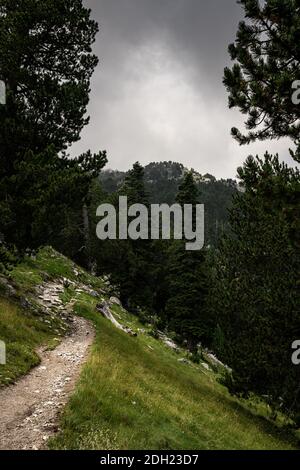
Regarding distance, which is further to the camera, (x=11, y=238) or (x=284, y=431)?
(x=11, y=238)

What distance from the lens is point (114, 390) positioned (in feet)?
33.1

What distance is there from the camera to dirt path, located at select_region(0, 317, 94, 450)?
24.9ft

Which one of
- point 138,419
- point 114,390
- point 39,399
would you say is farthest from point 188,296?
point 138,419

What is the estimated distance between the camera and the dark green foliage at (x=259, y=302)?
13828 millimetres

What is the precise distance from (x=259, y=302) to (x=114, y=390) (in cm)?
733

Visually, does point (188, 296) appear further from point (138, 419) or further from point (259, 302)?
point (138, 419)

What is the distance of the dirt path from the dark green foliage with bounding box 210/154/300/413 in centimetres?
603

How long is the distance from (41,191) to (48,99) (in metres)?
5.17

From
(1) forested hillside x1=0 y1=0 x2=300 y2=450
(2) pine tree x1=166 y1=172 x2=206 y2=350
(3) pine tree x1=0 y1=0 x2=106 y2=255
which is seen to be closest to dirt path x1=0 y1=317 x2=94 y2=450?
(1) forested hillside x1=0 y1=0 x2=300 y2=450

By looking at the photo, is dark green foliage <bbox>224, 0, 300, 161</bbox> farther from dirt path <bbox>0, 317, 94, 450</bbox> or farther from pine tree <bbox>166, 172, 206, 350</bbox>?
pine tree <bbox>166, 172, 206, 350</bbox>

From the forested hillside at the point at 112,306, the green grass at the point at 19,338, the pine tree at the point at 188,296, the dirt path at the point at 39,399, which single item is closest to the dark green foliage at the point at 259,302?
the forested hillside at the point at 112,306
